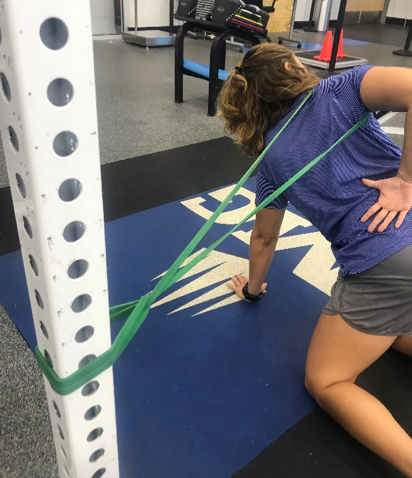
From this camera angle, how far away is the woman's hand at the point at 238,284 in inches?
60.7

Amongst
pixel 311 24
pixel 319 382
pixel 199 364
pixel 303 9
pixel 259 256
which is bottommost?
pixel 199 364

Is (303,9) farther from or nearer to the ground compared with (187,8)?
→ nearer to the ground

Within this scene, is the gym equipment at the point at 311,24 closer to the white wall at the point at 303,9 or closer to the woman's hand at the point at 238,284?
the white wall at the point at 303,9

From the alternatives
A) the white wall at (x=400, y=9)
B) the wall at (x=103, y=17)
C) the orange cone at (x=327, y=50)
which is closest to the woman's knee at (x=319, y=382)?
the orange cone at (x=327, y=50)

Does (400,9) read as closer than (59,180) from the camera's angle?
No

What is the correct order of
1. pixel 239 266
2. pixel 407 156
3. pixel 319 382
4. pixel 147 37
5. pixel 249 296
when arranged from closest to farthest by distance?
1. pixel 407 156
2. pixel 319 382
3. pixel 249 296
4. pixel 239 266
5. pixel 147 37

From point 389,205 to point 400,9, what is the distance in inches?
396

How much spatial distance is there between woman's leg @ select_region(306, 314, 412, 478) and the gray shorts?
0.03 metres

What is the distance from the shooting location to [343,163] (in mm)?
1043

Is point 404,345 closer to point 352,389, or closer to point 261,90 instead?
point 352,389

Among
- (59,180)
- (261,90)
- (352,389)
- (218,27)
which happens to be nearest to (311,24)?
(218,27)

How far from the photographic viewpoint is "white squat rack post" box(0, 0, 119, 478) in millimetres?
410

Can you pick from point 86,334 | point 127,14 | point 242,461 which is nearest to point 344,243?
point 242,461

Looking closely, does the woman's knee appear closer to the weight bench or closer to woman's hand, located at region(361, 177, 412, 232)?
woman's hand, located at region(361, 177, 412, 232)
